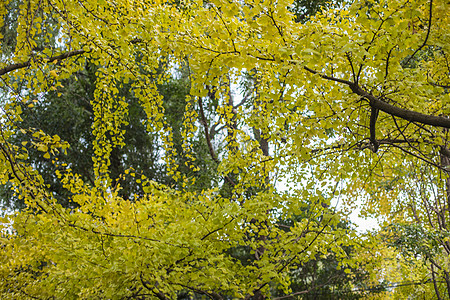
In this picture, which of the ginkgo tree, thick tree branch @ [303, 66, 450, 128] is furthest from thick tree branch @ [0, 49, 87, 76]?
thick tree branch @ [303, 66, 450, 128]

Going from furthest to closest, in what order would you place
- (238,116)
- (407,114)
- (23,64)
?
(238,116), (23,64), (407,114)

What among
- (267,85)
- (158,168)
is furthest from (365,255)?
(158,168)

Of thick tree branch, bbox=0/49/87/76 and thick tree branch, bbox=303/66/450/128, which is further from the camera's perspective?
thick tree branch, bbox=0/49/87/76

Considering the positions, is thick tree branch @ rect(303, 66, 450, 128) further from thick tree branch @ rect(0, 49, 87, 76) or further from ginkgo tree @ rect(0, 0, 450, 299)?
thick tree branch @ rect(0, 49, 87, 76)

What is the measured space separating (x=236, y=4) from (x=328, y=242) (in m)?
2.36

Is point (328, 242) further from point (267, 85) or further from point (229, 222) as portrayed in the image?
point (267, 85)

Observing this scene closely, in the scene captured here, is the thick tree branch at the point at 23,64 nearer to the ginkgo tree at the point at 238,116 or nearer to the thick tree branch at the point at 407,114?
the ginkgo tree at the point at 238,116

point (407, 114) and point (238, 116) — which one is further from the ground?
point (238, 116)

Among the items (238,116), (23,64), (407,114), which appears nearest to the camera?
(407,114)

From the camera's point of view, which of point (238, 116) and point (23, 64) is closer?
point (23, 64)

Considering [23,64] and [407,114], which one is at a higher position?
[23,64]

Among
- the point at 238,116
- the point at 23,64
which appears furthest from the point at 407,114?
the point at 23,64

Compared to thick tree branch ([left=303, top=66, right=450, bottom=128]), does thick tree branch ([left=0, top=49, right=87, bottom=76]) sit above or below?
above

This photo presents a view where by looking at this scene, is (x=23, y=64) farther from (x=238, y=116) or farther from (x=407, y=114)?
(x=407, y=114)
